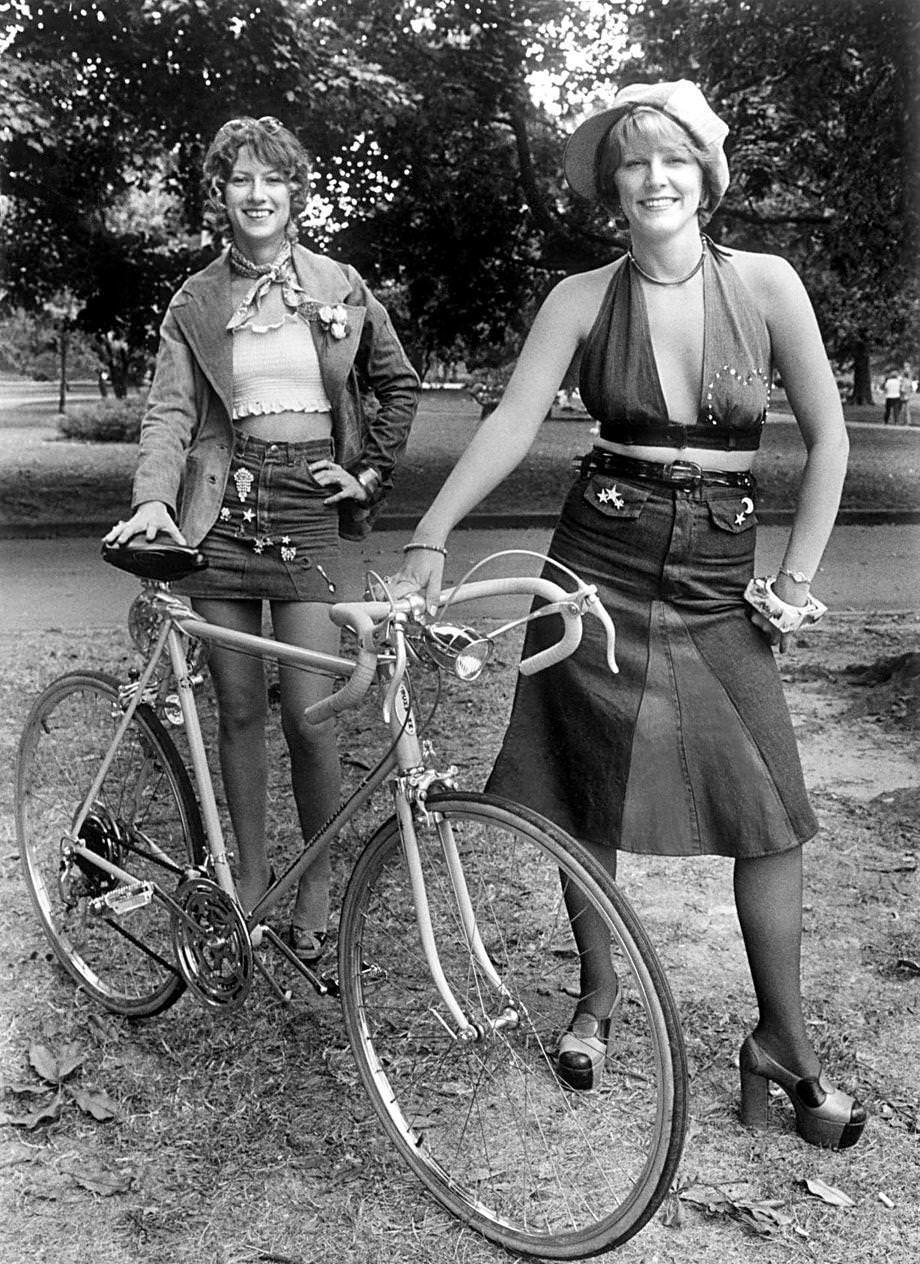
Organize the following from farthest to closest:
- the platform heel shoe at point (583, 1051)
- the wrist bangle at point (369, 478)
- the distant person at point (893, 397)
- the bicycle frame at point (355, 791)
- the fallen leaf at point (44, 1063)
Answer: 1. the distant person at point (893, 397)
2. the wrist bangle at point (369, 478)
3. the fallen leaf at point (44, 1063)
4. the platform heel shoe at point (583, 1051)
5. the bicycle frame at point (355, 791)

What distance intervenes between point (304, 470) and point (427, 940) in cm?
122

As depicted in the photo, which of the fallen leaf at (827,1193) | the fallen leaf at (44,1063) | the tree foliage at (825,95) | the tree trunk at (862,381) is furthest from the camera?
the tree trunk at (862,381)

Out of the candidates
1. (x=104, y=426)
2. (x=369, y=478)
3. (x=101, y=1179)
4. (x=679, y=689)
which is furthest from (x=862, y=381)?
(x=101, y=1179)

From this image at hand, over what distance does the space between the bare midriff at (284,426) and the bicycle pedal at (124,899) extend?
3.36 feet

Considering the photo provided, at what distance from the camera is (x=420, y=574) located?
240cm

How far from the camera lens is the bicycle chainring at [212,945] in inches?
106

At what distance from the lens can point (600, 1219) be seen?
2326 millimetres

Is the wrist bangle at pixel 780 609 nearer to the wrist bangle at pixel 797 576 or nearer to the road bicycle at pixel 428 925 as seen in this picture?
the wrist bangle at pixel 797 576

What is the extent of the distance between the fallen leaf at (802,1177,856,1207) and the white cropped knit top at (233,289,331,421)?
6.27 feet

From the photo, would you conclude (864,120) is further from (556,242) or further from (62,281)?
(62,281)

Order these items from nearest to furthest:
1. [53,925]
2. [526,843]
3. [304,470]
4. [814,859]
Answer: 1. [526,843]
2. [304,470]
3. [53,925]
4. [814,859]

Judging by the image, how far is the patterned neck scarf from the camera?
9.96 ft

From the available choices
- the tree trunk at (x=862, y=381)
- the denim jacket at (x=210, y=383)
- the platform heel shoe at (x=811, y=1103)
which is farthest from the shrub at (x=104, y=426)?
the tree trunk at (x=862, y=381)

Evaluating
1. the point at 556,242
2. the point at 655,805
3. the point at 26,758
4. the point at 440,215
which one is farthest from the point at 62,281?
the point at 655,805
